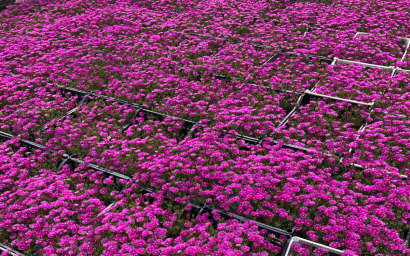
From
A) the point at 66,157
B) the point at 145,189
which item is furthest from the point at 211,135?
the point at 66,157

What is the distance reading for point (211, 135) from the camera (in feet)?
16.3

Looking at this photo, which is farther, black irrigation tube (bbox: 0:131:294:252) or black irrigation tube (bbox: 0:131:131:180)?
black irrigation tube (bbox: 0:131:131:180)

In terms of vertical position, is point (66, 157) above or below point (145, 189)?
above

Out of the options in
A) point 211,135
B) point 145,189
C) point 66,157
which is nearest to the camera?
point 145,189

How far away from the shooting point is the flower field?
12.5 ft

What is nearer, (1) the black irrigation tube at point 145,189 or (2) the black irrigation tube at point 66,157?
(1) the black irrigation tube at point 145,189

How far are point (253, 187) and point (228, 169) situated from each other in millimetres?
438

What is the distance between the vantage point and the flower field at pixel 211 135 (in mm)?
3805

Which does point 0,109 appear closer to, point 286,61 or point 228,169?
point 228,169

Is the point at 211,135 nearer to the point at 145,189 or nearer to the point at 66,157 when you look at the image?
the point at 145,189

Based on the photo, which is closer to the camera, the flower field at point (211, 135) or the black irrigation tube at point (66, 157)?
the flower field at point (211, 135)

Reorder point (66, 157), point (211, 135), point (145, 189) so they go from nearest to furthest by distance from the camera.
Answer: point (145, 189)
point (211, 135)
point (66, 157)

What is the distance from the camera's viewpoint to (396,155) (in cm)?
445

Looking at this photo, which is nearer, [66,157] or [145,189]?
[145,189]
